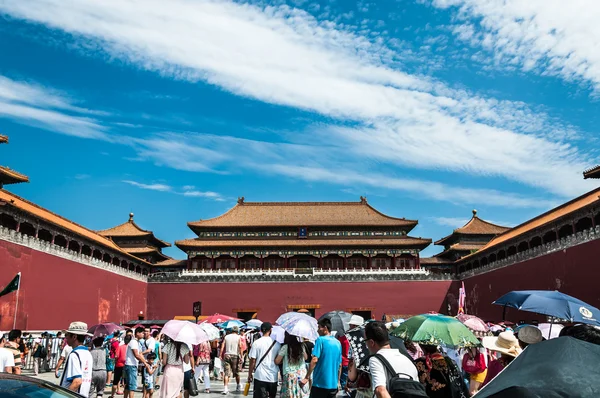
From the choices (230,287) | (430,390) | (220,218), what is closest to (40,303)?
(230,287)

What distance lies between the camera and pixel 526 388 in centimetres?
147

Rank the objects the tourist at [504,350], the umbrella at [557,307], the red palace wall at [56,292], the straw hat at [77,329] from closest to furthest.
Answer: the tourist at [504,350] → the straw hat at [77,329] → the umbrella at [557,307] → the red palace wall at [56,292]

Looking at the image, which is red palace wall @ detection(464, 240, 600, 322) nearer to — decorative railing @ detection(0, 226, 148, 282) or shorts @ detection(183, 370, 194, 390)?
shorts @ detection(183, 370, 194, 390)

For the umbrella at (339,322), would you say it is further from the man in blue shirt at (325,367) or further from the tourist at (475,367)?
the man in blue shirt at (325,367)

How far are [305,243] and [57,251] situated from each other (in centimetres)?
1651

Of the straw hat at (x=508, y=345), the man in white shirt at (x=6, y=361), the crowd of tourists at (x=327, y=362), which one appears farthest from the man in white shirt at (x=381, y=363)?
the man in white shirt at (x=6, y=361)

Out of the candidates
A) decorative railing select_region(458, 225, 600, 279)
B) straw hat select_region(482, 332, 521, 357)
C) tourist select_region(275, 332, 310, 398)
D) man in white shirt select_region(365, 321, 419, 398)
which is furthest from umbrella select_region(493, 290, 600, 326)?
decorative railing select_region(458, 225, 600, 279)

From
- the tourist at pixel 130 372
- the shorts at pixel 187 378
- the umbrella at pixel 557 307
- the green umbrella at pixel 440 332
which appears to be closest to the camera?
the green umbrella at pixel 440 332

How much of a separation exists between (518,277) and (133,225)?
89.9ft

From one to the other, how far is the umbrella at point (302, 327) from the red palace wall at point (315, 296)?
27.1 m

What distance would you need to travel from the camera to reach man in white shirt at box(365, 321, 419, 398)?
11.4 ft

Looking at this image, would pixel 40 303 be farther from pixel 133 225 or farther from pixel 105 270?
pixel 133 225

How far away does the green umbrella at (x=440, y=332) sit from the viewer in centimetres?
561

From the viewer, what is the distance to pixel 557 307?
6852 millimetres
